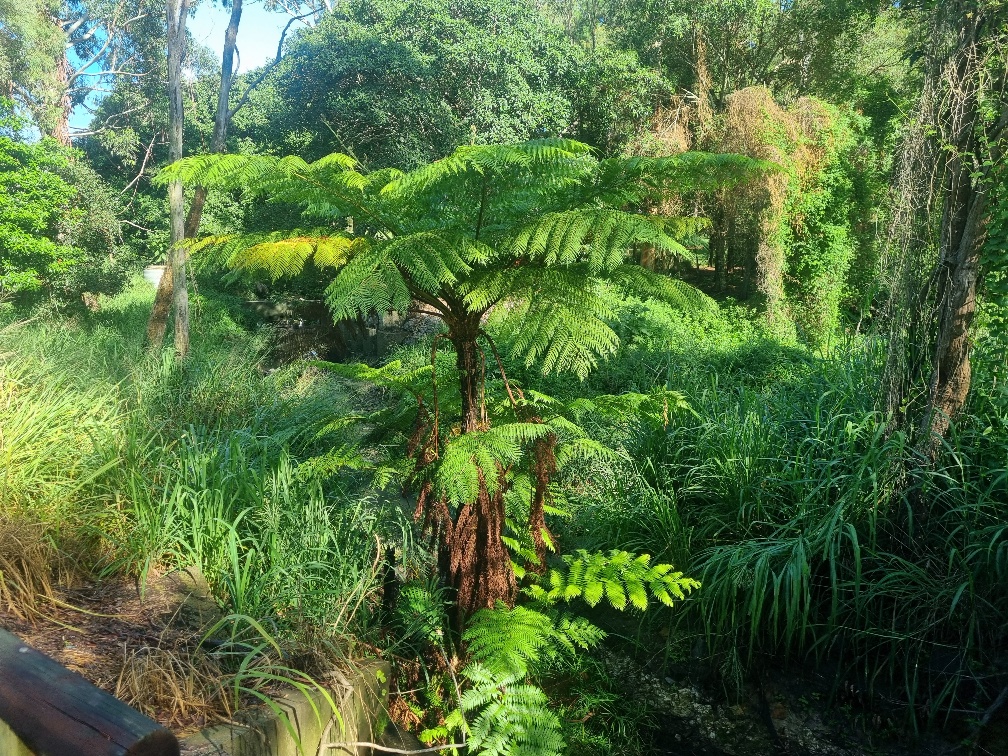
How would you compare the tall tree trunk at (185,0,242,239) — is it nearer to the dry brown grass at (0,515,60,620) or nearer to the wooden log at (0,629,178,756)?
the dry brown grass at (0,515,60,620)

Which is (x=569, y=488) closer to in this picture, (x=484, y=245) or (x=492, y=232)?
(x=492, y=232)

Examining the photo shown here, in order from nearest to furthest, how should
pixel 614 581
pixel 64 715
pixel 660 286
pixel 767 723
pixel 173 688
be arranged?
1. pixel 64 715
2. pixel 173 688
3. pixel 660 286
4. pixel 614 581
5. pixel 767 723

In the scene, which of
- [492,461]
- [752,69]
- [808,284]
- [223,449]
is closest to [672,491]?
[492,461]

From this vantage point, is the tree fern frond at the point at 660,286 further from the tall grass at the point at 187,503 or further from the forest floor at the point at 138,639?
the forest floor at the point at 138,639

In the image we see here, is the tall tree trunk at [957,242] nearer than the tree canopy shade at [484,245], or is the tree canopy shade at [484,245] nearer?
the tree canopy shade at [484,245]

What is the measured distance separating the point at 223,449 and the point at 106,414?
76 centimetres

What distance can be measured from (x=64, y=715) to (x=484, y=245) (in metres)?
2.19

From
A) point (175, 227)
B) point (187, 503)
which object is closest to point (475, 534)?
point (187, 503)

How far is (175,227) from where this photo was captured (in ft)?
32.7

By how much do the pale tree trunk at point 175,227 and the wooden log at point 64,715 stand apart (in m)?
8.37

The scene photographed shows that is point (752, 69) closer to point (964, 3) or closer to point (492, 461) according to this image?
point (964, 3)

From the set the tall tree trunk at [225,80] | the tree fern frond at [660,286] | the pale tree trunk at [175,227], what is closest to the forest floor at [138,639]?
the tree fern frond at [660,286]

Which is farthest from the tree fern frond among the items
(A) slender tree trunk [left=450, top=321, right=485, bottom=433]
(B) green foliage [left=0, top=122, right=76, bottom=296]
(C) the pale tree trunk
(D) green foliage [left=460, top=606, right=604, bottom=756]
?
(B) green foliage [left=0, top=122, right=76, bottom=296]

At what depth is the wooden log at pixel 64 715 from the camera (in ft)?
4.06
